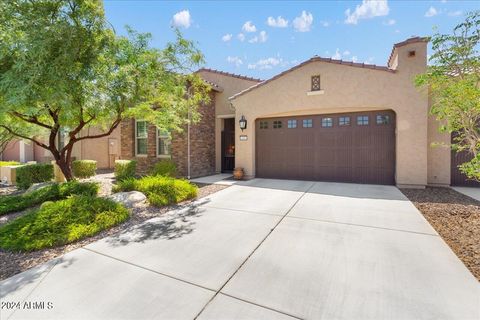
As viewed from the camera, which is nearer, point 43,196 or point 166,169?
point 43,196

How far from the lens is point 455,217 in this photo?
4.99 meters

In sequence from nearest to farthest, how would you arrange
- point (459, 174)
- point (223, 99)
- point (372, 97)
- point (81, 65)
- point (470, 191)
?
point (81, 65) < point (470, 191) < point (459, 174) < point (372, 97) < point (223, 99)

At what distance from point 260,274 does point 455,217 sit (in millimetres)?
5006

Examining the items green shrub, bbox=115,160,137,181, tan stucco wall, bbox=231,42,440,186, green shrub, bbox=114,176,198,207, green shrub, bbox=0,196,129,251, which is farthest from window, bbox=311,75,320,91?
green shrub, bbox=115,160,137,181

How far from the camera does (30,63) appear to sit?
3.96 meters

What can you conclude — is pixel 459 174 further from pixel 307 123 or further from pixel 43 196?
pixel 43 196

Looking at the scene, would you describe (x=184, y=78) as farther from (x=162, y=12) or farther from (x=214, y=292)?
(x=214, y=292)

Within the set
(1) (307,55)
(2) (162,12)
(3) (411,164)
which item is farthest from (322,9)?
(3) (411,164)

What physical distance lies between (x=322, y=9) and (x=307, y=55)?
192 centimetres

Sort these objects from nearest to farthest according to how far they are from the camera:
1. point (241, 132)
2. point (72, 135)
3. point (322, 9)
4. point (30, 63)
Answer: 1. point (30, 63)
2. point (72, 135)
3. point (322, 9)
4. point (241, 132)

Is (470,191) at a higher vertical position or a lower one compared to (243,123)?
lower

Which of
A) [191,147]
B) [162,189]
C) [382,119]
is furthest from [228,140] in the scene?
[382,119]

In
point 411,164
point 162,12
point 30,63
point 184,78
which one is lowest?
point 411,164

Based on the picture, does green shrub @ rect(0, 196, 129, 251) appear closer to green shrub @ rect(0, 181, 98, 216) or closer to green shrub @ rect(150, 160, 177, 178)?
green shrub @ rect(0, 181, 98, 216)
